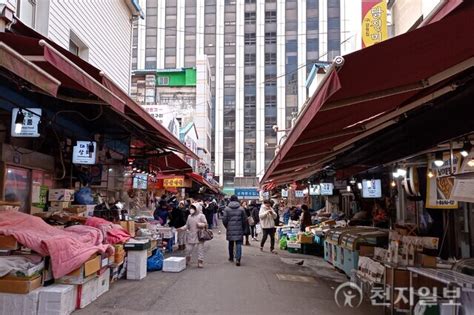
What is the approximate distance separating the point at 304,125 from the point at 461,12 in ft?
7.37

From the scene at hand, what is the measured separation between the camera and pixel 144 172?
51.9 ft

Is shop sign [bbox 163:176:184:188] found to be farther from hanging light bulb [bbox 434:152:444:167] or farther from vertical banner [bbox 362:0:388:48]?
hanging light bulb [bbox 434:152:444:167]

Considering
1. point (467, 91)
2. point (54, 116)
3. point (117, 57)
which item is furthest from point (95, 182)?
point (467, 91)

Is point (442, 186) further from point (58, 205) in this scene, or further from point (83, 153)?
point (58, 205)

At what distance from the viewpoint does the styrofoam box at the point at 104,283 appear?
7.72 metres

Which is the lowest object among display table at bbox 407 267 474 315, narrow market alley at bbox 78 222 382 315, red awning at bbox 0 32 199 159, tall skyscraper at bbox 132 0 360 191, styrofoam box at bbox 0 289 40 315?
narrow market alley at bbox 78 222 382 315

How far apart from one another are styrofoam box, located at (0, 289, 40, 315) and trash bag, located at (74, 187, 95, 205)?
3.84 metres

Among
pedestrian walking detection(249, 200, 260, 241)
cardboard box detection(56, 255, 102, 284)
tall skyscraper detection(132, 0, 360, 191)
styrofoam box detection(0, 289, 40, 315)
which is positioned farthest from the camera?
tall skyscraper detection(132, 0, 360, 191)

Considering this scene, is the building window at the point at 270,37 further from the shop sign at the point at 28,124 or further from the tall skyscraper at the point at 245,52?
the shop sign at the point at 28,124

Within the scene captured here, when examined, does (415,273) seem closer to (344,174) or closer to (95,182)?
(344,174)

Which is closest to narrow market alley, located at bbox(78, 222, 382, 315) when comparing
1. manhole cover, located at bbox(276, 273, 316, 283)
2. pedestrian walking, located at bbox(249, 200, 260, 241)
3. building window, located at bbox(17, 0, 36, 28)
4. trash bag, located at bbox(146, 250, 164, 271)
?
manhole cover, located at bbox(276, 273, 316, 283)


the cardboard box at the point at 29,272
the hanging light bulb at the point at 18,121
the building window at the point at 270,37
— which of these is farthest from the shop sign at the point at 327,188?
the building window at the point at 270,37

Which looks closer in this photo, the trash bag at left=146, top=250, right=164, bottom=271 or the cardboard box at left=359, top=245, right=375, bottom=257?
the cardboard box at left=359, top=245, right=375, bottom=257

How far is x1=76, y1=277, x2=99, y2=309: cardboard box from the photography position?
686 centimetres
